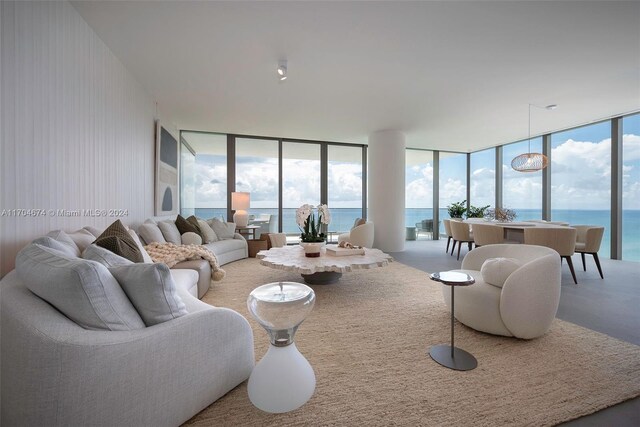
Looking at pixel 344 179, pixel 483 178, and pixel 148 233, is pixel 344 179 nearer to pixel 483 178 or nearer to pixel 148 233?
pixel 483 178

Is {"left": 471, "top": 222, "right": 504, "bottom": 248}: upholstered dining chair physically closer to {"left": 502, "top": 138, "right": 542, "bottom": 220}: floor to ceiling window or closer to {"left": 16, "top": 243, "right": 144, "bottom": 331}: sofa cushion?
{"left": 502, "top": 138, "right": 542, "bottom": 220}: floor to ceiling window

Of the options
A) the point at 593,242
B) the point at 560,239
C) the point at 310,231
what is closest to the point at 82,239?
the point at 310,231

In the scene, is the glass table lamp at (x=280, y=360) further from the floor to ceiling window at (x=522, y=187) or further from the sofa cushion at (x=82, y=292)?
the floor to ceiling window at (x=522, y=187)

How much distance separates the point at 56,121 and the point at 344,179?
20.7ft

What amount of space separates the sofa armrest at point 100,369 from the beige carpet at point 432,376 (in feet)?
0.90

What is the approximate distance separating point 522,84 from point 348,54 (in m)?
2.72

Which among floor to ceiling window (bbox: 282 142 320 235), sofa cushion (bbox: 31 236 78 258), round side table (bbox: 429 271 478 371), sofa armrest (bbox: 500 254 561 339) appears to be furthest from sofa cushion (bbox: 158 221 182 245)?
sofa armrest (bbox: 500 254 561 339)

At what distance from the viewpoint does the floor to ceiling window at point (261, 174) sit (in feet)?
22.6

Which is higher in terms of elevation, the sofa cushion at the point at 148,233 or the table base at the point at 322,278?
the sofa cushion at the point at 148,233

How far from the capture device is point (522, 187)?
24.8ft

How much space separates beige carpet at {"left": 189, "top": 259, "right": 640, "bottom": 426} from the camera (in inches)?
53.7

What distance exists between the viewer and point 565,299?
3.07 metres

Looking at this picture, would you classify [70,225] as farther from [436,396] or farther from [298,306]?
[436,396]

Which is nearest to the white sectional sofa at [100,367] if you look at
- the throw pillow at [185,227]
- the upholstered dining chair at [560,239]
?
the throw pillow at [185,227]
